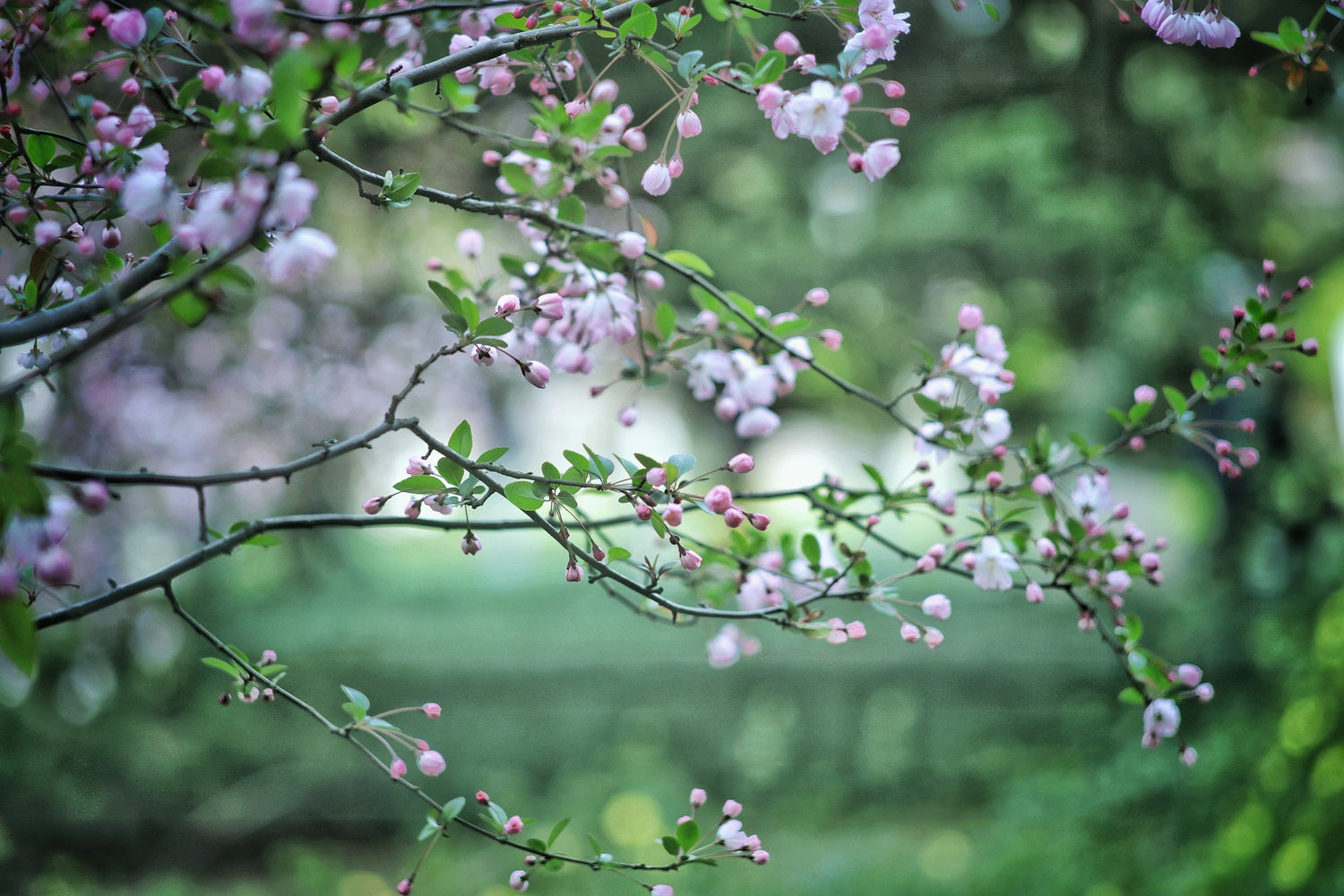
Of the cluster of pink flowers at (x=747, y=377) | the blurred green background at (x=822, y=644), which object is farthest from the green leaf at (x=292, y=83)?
the blurred green background at (x=822, y=644)

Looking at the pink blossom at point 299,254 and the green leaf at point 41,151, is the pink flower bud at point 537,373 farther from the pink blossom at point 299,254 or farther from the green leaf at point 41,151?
the green leaf at point 41,151

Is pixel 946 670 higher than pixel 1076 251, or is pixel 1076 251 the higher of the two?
pixel 1076 251

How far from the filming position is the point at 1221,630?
96.1 inches

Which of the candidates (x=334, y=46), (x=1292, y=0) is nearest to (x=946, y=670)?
(x=1292, y=0)

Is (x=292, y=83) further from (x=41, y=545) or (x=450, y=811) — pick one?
(x=450, y=811)

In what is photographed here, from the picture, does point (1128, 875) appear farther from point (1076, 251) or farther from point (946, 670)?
point (1076, 251)

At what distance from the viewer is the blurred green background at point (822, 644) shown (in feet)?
→ 7.71

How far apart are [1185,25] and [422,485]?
0.68 m

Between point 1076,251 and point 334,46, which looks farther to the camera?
point 1076,251

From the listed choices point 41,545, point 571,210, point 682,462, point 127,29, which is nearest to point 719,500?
point 682,462

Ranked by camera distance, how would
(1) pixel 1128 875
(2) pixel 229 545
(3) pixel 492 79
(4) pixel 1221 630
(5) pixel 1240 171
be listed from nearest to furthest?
(2) pixel 229 545
(3) pixel 492 79
(1) pixel 1128 875
(4) pixel 1221 630
(5) pixel 1240 171

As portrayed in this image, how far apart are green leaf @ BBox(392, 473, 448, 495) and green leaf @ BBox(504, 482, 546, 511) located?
0.05 meters

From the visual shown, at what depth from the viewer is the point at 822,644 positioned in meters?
3.25

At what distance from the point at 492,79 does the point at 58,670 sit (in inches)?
101
